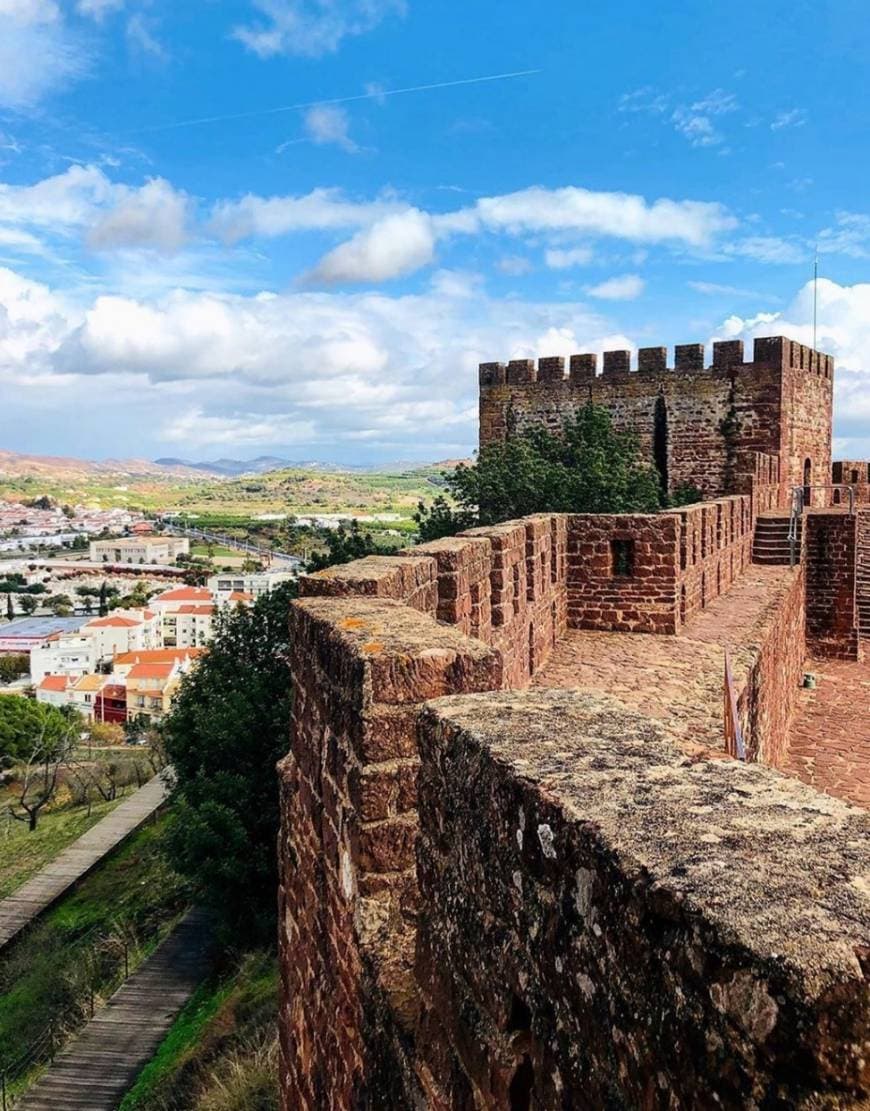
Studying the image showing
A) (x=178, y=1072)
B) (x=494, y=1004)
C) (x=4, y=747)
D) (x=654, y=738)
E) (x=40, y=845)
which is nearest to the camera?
(x=494, y=1004)

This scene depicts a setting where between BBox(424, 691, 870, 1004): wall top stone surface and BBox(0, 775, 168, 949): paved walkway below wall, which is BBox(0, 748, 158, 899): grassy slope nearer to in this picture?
BBox(0, 775, 168, 949): paved walkway below wall

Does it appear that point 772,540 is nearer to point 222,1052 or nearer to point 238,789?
point 238,789

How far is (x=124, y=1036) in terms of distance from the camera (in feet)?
50.6

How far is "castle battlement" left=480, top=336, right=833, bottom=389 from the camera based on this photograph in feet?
58.1

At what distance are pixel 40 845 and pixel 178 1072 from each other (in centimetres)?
2312

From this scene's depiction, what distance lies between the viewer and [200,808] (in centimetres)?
1630

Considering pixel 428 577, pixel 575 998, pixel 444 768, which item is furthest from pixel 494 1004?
pixel 428 577

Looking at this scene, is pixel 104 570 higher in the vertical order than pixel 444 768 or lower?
lower

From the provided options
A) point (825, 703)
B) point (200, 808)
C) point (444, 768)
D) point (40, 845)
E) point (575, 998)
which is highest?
point (444, 768)

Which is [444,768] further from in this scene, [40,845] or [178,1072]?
[40,845]

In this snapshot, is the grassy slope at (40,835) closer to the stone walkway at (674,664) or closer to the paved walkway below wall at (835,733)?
the paved walkway below wall at (835,733)

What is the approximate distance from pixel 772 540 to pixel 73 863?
929 inches

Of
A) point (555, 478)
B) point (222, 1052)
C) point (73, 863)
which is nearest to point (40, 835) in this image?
point (73, 863)

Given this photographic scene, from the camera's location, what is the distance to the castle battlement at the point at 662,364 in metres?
17.7
